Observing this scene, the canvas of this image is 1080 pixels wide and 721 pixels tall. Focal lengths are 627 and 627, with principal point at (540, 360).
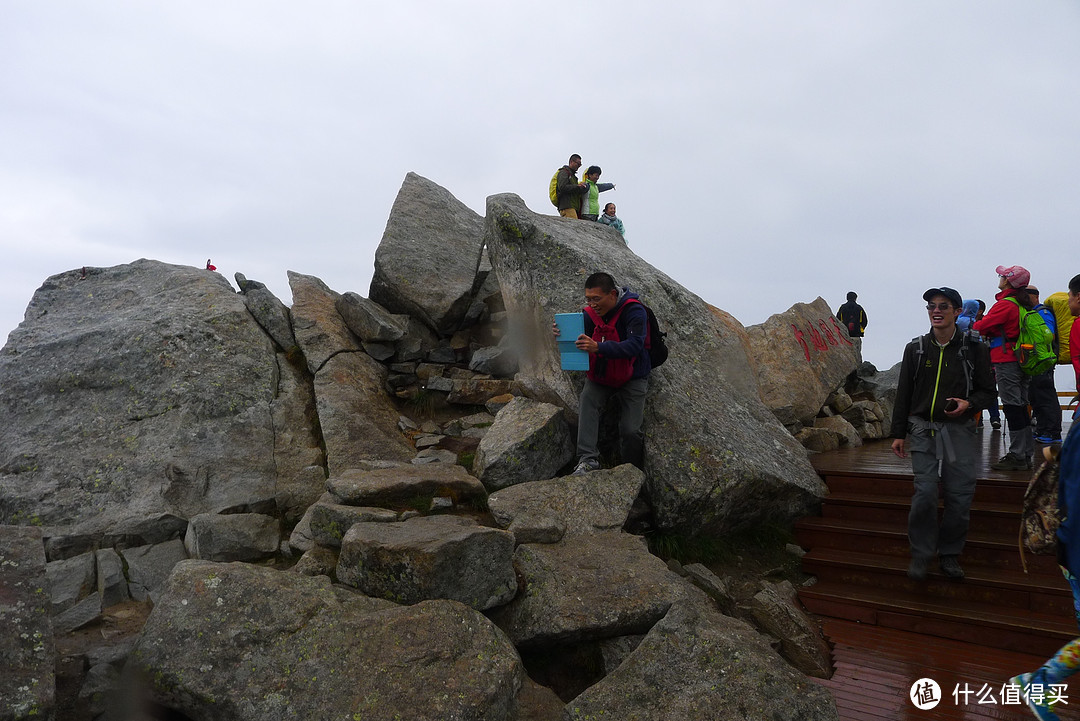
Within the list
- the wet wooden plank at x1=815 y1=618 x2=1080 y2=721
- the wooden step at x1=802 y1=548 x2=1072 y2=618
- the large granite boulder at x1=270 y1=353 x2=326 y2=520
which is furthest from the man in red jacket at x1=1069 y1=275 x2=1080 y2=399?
the large granite boulder at x1=270 y1=353 x2=326 y2=520

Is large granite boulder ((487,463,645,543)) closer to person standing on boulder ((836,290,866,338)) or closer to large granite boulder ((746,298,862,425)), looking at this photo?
large granite boulder ((746,298,862,425))

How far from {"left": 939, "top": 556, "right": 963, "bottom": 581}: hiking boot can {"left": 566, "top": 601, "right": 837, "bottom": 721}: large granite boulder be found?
322 cm

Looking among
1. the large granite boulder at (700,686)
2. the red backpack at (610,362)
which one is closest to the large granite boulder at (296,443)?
the red backpack at (610,362)

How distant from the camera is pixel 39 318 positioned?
425 inches

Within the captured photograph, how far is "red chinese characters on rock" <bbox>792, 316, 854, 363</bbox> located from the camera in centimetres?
1437

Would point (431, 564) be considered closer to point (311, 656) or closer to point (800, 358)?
point (311, 656)

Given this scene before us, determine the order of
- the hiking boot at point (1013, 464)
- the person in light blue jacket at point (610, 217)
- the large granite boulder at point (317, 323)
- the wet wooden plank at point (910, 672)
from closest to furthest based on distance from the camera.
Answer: the wet wooden plank at point (910, 672) < the hiking boot at point (1013, 464) < the large granite boulder at point (317, 323) < the person in light blue jacket at point (610, 217)

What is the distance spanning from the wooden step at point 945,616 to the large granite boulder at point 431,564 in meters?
4.12

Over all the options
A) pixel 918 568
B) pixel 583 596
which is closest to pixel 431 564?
pixel 583 596

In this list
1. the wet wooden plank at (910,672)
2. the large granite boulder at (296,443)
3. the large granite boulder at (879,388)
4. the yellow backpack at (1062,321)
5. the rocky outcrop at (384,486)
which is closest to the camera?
the rocky outcrop at (384,486)

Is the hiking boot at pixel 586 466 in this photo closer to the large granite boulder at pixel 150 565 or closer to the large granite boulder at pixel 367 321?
the large granite boulder at pixel 150 565

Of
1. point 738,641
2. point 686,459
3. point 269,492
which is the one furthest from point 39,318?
point 738,641

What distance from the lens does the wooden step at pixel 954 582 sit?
271 inches

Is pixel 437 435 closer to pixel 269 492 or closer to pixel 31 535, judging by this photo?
pixel 269 492
